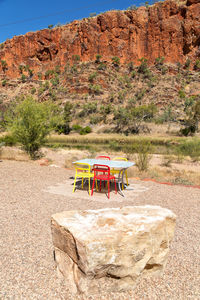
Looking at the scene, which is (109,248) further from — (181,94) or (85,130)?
(181,94)

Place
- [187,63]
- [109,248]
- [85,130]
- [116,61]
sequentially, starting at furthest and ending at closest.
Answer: [116,61]
[187,63]
[85,130]
[109,248]

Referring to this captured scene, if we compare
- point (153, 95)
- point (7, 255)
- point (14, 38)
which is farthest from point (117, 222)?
point (14, 38)

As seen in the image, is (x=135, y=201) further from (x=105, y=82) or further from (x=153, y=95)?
(x=105, y=82)

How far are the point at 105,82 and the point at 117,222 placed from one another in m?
58.8

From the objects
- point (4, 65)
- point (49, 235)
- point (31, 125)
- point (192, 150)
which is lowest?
point (192, 150)

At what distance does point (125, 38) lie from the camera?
244ft

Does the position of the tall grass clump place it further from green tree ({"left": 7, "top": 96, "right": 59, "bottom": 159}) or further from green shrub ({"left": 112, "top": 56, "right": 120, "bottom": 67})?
green shrub ({"left": 112, "top": 56, "right": 120, "bottom": 67})

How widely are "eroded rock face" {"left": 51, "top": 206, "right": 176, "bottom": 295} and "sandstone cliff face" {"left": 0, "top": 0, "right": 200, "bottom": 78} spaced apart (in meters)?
74.1

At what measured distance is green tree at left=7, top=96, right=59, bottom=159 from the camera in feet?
38.5

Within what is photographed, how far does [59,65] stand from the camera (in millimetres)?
74188

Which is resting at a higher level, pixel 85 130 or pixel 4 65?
pixel 4 65

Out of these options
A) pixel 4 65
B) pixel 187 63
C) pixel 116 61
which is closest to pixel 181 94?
pixel 187 63

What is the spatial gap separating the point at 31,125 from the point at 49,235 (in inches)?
351

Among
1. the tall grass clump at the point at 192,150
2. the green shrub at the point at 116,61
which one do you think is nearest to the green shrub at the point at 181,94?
the green shrub at the point at 116,61
